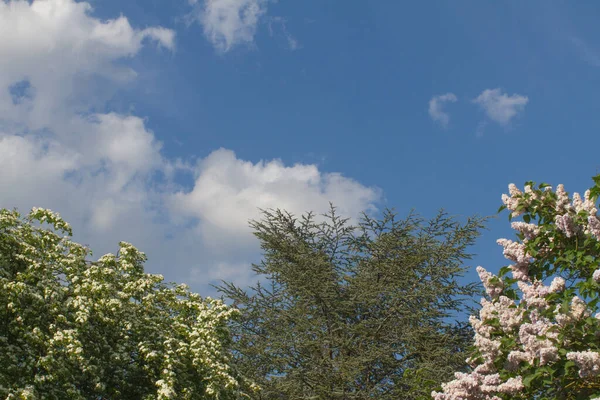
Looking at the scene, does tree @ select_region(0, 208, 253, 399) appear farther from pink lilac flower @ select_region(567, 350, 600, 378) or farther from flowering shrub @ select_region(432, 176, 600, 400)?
pink lilac flower @ select_region(567, 350, 600, 378)

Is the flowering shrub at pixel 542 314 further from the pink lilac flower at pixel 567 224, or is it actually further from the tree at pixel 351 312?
the tree at pixel 351 312

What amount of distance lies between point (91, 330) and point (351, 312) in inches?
417

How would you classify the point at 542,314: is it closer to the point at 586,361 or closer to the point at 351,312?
the point at 586,361

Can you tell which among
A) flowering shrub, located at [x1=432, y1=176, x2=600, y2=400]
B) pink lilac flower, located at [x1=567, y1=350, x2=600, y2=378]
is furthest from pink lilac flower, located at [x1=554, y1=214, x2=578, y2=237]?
pink lilac flower, located at [x1=567, y1=350, x2=600, y2=378]

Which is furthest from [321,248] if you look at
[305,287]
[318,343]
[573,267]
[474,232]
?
[573,267]

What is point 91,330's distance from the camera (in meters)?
14.0

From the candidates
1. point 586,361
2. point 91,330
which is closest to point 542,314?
point 586,361

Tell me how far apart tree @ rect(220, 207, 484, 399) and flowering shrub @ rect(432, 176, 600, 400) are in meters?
11.7

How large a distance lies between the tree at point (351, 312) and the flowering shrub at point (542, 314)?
38.5 feet

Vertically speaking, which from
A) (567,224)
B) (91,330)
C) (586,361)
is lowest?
(586,361)

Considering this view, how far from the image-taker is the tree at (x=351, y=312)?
2019 centimetres

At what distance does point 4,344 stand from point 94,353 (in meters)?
1.92

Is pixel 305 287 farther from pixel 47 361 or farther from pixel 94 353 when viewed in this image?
pixel 47 361

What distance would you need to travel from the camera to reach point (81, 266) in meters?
15.6
